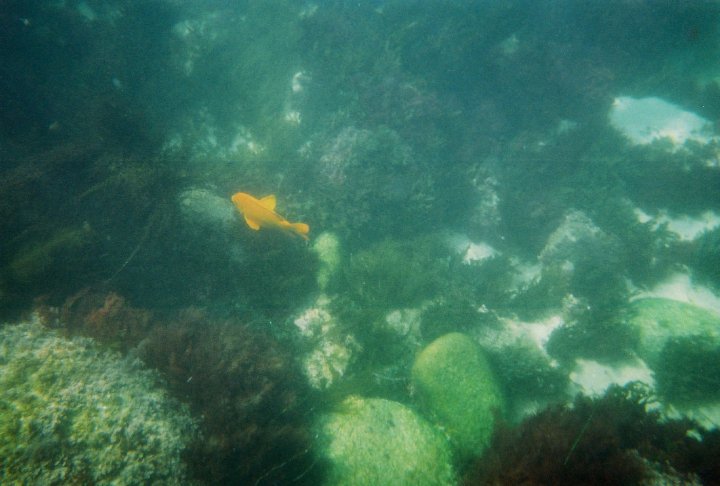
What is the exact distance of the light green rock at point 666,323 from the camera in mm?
6199

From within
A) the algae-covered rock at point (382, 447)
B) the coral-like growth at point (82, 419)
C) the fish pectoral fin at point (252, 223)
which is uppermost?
the fish pectoral fin at point (252, 223)

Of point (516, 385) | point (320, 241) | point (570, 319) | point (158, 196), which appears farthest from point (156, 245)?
point (570, 319)

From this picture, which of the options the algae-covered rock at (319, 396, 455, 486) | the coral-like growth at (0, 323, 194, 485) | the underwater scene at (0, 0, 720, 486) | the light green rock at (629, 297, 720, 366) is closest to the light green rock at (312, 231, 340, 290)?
the underwater scene at (0, 0, 720, 486)

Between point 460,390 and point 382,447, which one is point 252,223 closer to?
point 382,447

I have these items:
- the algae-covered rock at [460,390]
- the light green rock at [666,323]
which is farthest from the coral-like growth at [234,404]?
the light green rock at [666,323]

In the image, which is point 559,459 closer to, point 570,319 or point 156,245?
point 570,319

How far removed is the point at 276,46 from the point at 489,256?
1042 centimetres

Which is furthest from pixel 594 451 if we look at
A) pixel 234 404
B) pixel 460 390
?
pixel 234 404

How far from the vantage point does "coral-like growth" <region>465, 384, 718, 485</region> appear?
2.82 meters

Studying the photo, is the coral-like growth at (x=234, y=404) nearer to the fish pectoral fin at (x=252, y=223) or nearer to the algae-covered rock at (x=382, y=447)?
the algae-covered rock at (x=382, y=447)

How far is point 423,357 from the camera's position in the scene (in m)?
5.28

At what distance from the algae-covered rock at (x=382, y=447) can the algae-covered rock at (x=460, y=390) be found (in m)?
0.38

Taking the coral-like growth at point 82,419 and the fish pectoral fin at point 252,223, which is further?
the fish pectoral fin at point 252,223

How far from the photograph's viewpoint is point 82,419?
9.43 ft
